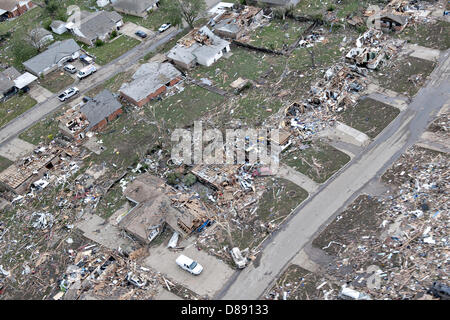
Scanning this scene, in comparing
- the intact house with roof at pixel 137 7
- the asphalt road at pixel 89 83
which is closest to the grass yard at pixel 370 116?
the asphalt road at pixel 89 83

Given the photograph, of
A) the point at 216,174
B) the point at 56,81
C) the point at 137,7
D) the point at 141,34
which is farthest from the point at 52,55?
the point at 216,174

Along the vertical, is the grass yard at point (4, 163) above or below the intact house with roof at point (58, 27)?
below

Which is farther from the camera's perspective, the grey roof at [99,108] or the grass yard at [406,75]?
the grey roof at [99,108]

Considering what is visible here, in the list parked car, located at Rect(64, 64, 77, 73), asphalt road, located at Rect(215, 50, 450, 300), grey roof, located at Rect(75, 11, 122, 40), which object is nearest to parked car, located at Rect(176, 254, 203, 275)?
asphalt road, located at Rect(215, 50, 450, 300)

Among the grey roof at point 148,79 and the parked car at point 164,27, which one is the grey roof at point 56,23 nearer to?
the parked car at point 164,27

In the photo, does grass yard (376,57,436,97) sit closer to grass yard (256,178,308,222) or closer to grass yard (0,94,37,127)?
grass yard (256,178,308,222)

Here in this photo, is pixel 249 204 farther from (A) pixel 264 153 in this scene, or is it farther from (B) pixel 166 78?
(B) pixel 166 78

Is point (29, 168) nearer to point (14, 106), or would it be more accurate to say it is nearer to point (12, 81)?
point (14, 106)
